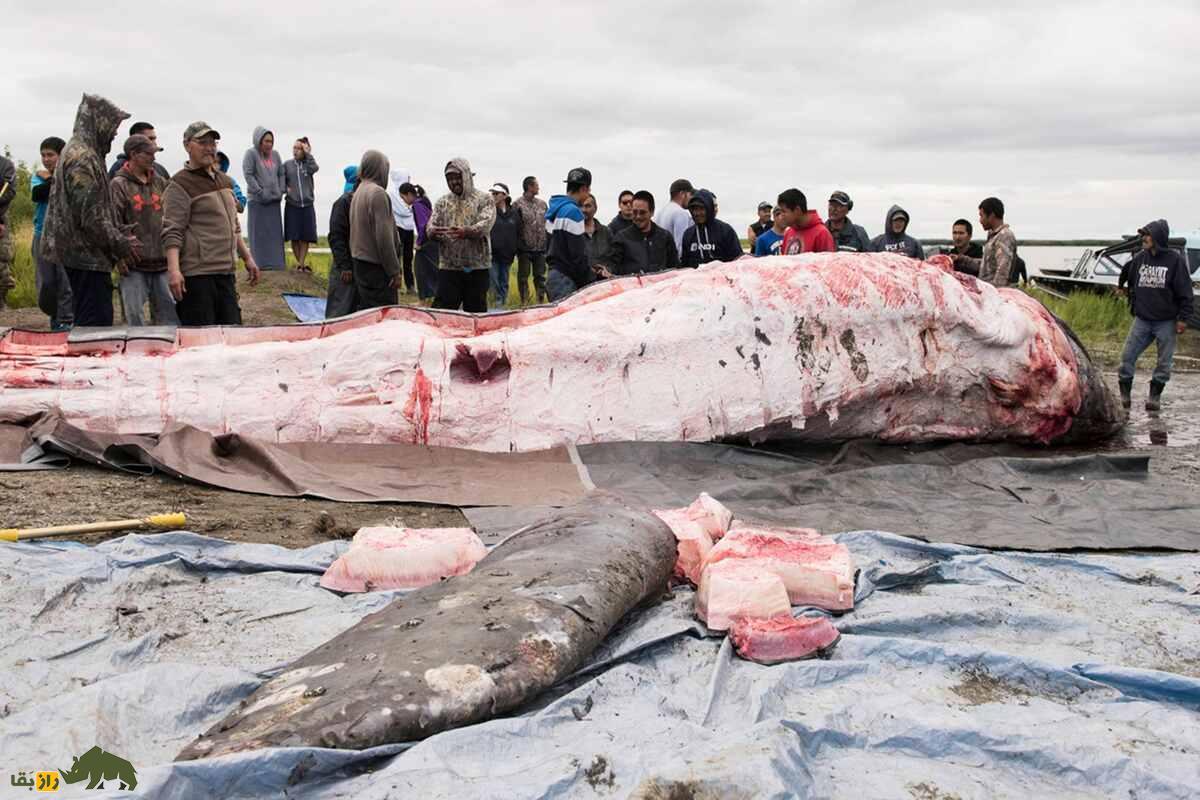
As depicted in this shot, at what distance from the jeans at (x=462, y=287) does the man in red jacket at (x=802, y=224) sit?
119 inches

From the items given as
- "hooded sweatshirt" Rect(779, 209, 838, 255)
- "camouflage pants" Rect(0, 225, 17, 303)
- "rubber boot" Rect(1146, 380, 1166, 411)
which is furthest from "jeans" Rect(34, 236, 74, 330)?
"rubber boot" Rect(1146, 380, 1166, 411)

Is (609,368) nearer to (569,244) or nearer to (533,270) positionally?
(569,244)

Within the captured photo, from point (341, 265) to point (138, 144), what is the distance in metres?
2.22

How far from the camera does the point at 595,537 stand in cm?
421

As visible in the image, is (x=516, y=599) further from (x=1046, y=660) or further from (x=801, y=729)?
(x=1046, y=660)

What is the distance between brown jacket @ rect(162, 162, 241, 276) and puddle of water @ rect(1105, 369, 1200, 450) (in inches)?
280

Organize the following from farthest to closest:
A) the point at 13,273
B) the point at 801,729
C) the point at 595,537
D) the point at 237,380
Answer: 1. the point at 13,273
2. the point at 237,380
3. the point at 595,537
4. the point at 801,729

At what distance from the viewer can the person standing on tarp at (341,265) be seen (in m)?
10.0

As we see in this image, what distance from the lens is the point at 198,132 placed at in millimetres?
8039

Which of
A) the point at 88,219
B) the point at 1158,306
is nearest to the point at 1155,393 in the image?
the point at 1158,306

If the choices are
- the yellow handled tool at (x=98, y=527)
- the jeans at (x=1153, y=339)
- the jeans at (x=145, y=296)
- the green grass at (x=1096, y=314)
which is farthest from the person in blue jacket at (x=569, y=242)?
the green grass at (x=1096, y=314)

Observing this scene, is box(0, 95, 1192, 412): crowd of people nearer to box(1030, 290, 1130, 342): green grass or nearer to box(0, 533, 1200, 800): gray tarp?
box(1030, 290, 1130, 342): green grass

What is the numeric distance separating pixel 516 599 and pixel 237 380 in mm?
3752

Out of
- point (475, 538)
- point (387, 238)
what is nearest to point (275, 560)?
point (475, 538)
